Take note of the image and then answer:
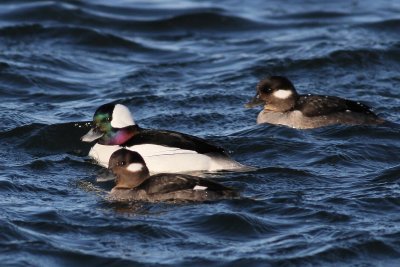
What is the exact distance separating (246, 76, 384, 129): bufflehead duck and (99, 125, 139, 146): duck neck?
252 cm

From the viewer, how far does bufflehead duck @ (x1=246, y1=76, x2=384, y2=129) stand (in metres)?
15.3

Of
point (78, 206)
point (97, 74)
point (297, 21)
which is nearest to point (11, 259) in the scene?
point (78, 206)

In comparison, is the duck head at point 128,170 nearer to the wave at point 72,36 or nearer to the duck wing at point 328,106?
the duck wing at point 328,106

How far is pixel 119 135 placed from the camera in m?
14.2

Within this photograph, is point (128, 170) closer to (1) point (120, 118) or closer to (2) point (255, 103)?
(1) point (120, 118)

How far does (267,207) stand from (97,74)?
27.3ft

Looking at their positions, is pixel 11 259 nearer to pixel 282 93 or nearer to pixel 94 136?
pixel 94 136

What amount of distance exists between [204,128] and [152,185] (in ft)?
12.6

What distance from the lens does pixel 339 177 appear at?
513 inches

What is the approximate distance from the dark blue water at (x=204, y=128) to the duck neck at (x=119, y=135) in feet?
1.33

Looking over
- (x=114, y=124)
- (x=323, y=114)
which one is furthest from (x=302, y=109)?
(x=114, y=124)

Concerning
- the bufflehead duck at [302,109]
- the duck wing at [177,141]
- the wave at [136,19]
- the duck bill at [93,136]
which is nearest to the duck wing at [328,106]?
the bufflehead duck at [302,109]

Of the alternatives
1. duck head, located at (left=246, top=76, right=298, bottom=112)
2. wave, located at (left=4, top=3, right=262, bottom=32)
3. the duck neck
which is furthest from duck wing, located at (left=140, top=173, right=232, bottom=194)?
wave, located at (left=4, top=3, right=262, bottom=32)

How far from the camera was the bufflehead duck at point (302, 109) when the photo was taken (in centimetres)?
1530
